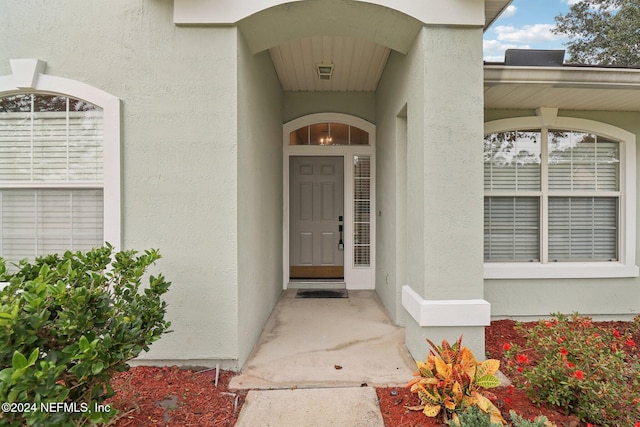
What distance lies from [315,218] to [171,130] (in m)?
3.17

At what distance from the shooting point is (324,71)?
4.50 m

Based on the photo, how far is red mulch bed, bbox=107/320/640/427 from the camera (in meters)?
2.11

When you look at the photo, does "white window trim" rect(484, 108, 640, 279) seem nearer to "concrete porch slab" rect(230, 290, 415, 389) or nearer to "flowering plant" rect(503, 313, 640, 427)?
"flowering plant" rect(503, 313, 640, 427)

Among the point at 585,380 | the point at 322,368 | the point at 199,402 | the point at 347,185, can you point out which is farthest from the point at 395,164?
the point at 199,402

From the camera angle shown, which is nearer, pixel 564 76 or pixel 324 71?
pixel 564 76

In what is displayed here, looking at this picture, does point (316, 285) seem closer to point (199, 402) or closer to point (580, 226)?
point (199, 402)

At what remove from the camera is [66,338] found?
1606mm

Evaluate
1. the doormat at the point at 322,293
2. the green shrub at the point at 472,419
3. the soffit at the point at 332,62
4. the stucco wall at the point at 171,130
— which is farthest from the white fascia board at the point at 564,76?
the doormat at the point at 322,293

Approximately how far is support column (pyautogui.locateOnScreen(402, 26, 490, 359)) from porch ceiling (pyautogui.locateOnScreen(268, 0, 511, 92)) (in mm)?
470

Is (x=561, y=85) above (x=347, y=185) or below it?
above

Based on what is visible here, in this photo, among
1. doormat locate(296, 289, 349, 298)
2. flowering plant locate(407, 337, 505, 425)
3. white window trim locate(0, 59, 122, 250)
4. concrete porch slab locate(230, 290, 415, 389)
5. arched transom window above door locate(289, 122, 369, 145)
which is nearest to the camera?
flowering plant locate(407, 337, 505, 425)

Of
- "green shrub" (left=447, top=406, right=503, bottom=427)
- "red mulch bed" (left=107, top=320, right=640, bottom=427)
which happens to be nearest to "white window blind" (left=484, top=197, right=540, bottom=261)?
"red mulch bed" (left=107, top=320, right=640, bottom=427)

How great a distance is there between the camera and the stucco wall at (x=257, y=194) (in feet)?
9.34

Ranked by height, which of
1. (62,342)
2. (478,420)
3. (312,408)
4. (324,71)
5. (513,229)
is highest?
(324,71)
